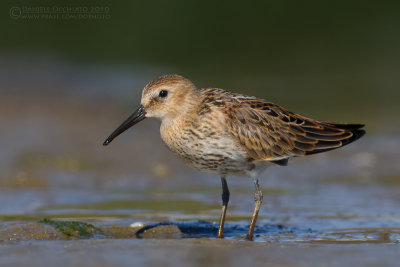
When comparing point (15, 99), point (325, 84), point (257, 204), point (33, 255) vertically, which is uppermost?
point (325, 84)

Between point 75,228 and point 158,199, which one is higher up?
point 158,199

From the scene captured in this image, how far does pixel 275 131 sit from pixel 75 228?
9.32ft

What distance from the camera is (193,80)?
69.7 feet

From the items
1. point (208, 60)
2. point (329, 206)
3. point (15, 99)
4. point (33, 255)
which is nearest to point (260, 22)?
point (208, 60)

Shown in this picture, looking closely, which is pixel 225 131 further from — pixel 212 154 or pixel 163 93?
pixel 163 93

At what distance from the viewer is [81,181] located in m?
12.7

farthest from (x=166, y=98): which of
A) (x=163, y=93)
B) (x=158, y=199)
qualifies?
(x=158, y=199)

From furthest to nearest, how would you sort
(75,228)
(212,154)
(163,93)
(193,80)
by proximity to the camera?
(193,80), (163,93), (75,228), (212,154)

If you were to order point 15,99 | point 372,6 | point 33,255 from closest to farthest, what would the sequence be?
point 33,255, point 15,99, point 372,6

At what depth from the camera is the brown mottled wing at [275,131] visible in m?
9.22

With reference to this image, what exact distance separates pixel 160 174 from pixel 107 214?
2752mm

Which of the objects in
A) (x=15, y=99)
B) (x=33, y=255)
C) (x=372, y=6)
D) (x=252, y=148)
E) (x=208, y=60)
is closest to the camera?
(x=33, y=255)

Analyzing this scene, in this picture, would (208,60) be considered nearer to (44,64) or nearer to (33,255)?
(44,64)

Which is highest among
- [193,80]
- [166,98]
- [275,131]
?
[193,80]
